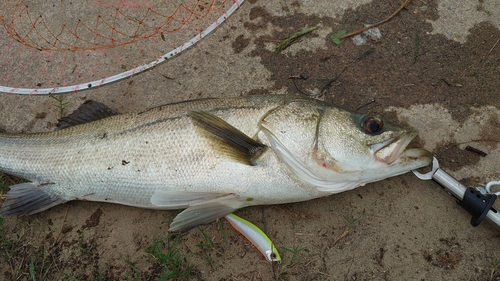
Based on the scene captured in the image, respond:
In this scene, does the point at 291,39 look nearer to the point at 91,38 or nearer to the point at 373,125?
the point at 373,125

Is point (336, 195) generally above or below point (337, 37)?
below

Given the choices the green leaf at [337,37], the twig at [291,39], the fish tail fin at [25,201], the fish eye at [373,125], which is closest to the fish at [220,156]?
the fish eye at [373,125]

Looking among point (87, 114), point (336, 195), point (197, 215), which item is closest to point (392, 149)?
point (336, 195)

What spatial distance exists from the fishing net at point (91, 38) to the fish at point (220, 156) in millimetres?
982

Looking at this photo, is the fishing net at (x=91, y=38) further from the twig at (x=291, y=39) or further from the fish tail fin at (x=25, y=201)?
the fish tail fin at (x=25, y=201)

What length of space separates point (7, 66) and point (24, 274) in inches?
83.9

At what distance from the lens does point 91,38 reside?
3676mm

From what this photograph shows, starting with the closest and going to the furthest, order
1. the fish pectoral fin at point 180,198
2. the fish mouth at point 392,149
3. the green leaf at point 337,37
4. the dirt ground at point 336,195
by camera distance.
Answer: the fish mouth at point 392,149
the fish pectoral fin at point 180,198
the dirt ground at point 336,195
the green leaf at point 337,37

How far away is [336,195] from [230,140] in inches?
38.6

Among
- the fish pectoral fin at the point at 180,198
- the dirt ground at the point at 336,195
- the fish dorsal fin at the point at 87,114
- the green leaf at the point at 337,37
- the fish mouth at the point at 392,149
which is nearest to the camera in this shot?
the fish mouth at the point at 392,149

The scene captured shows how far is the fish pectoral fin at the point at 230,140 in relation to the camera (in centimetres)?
236

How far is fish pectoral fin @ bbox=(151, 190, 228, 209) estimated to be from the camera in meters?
2.46

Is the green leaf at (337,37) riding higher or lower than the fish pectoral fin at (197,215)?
higher

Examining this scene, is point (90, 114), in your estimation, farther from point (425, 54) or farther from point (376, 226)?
point (425, 54)
